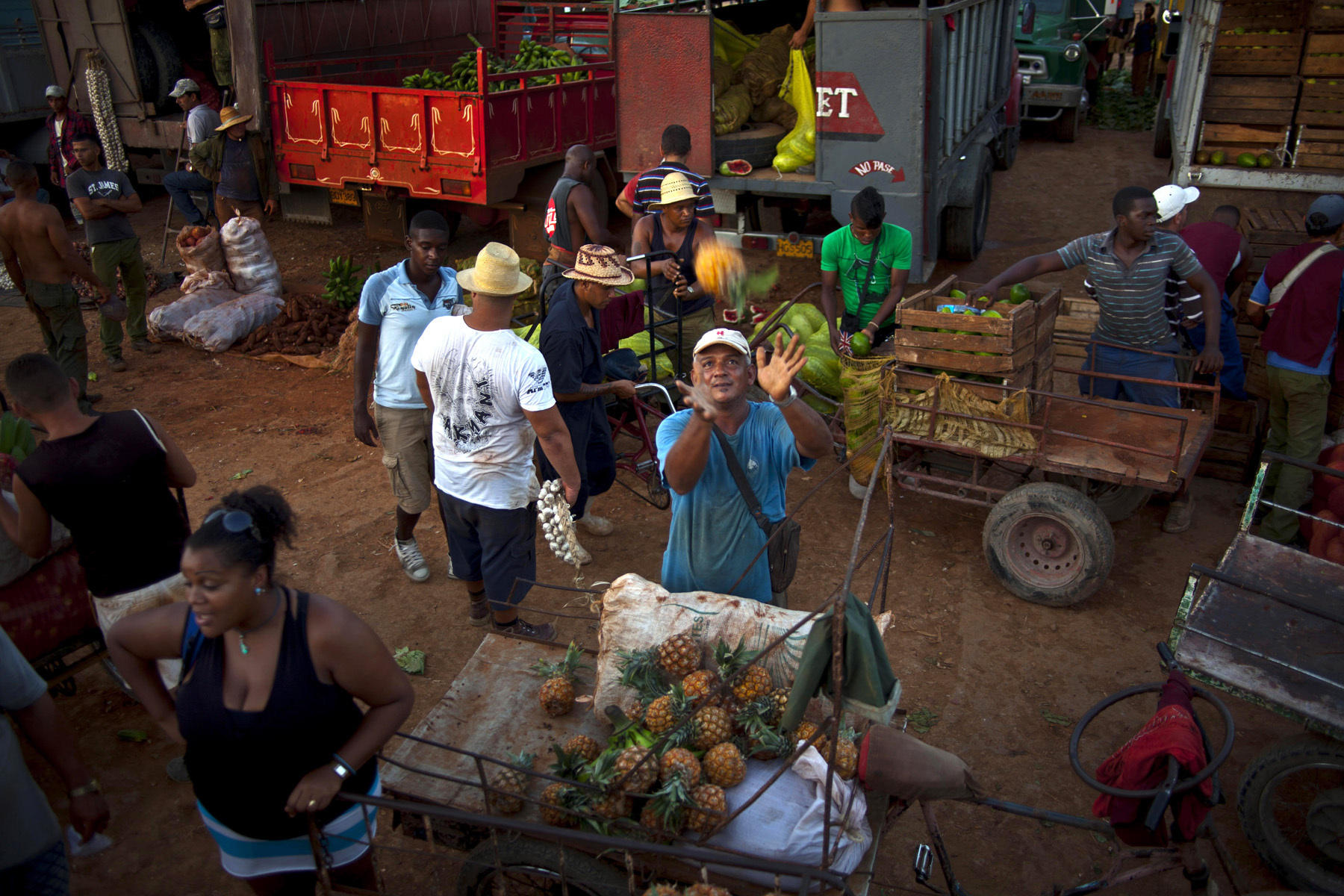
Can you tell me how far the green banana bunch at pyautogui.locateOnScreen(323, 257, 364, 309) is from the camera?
975 cm

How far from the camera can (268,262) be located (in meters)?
9.83

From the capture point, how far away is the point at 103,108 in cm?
1273

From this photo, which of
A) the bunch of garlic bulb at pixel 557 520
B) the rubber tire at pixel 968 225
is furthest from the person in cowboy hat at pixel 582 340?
the rubber tire at pixel 968 225

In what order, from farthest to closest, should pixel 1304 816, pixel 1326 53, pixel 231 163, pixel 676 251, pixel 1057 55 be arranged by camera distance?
pixel 1057 55 < pixel 231 163 < pixel 1326 53 < pixel 676 251 < pixel 1304 816

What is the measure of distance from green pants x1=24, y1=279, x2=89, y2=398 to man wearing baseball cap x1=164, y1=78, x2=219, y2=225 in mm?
3591

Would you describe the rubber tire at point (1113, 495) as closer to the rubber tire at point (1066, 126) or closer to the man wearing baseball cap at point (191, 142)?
the man wearing baseball cap at point (191, 142)

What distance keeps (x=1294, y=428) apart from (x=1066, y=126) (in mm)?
11677

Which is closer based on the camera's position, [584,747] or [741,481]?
[584,747]

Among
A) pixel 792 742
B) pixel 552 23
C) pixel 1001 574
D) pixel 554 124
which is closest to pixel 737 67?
pixel 554 124

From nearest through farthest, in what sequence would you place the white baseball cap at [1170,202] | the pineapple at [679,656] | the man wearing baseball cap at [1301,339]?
1. the pineapple at [679,656]
2. the man wearing baseball cap at [1301,339]
3. the white baseball cap at [1170,202]

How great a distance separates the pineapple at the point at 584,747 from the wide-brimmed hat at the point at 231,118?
9.33 meters

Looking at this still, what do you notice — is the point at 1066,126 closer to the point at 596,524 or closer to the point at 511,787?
the point at 596,524

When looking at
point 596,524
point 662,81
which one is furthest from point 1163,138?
point 596,524

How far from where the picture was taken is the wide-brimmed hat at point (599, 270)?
4824 mm
